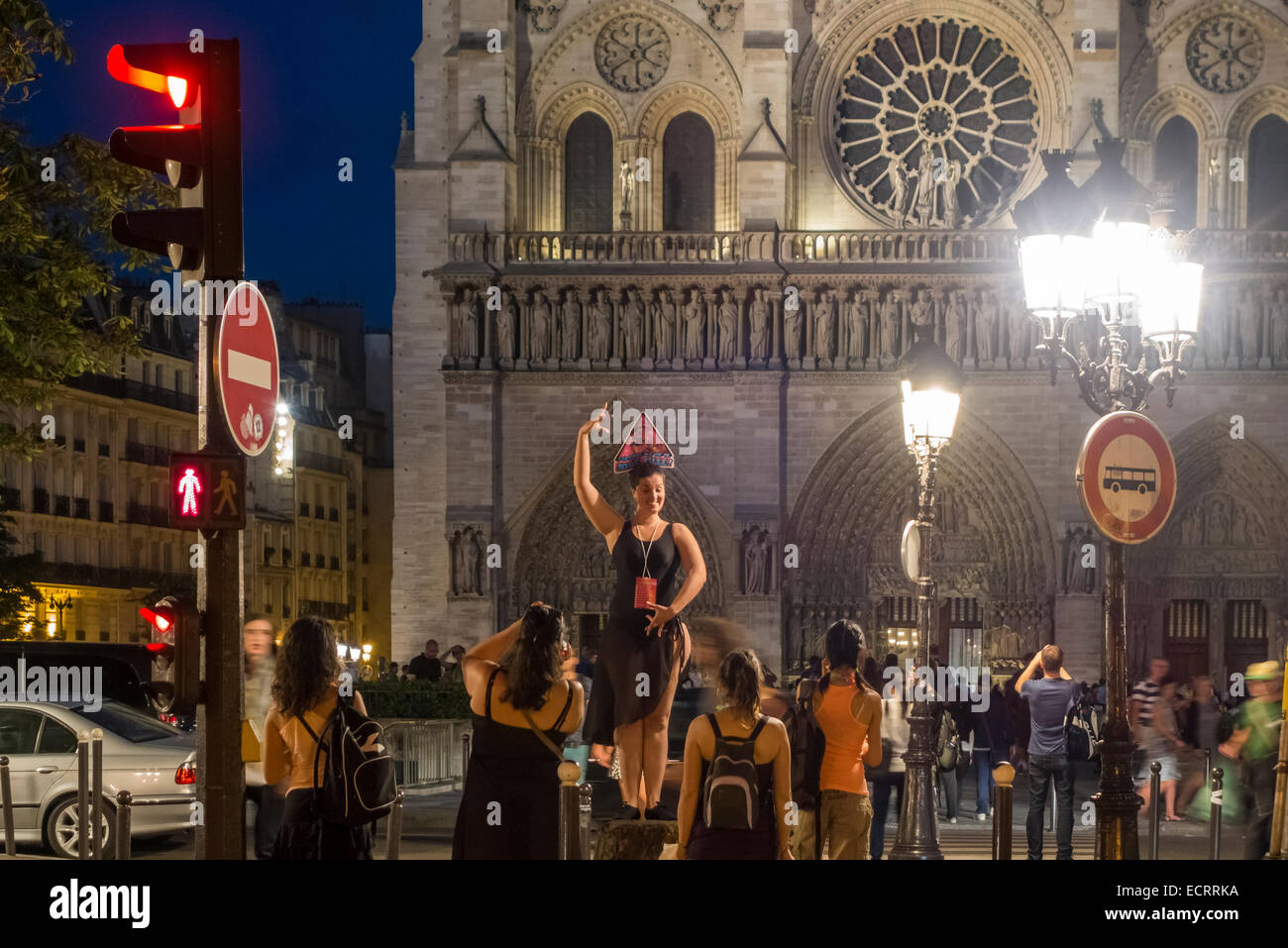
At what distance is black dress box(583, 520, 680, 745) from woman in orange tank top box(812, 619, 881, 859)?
2.59 feet

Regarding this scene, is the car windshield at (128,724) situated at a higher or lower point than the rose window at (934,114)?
lower

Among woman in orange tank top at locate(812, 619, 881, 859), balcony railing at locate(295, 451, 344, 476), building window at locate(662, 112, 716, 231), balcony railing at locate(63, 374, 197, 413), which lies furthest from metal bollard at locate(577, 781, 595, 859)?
balcony railing at locate(295, 451, 344, 476)

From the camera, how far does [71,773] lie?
12.1 metres

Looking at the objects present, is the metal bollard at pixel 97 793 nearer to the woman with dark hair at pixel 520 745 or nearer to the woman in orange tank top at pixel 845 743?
the woman with dark hair at pixel 520 745

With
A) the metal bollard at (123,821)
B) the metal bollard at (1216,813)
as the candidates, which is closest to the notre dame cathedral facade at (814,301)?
the metal bollard at (1216,813)

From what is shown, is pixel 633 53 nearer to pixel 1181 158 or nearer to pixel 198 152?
pixel 1181 158

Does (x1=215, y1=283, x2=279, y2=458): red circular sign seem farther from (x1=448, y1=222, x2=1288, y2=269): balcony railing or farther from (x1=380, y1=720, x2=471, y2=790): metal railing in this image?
(x1=448, y1=222, x2=1288, y2=269): balcony railing

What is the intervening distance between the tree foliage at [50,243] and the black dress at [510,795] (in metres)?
6.57

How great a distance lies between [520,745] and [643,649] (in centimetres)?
101

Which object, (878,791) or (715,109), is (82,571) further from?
(878,791)

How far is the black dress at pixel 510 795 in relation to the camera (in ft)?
22.6

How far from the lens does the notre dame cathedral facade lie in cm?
2788
